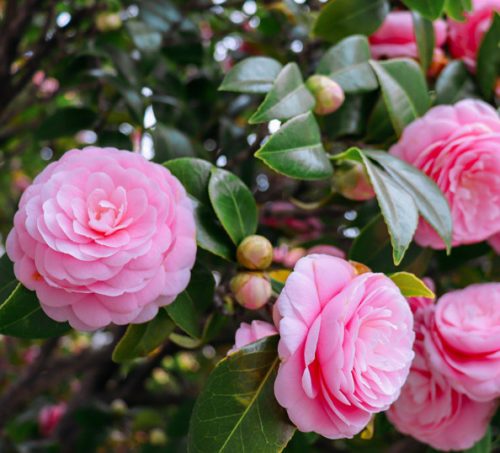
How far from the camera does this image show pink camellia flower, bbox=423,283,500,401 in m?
0.59

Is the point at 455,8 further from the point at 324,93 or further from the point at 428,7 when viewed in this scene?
the point at 324,93

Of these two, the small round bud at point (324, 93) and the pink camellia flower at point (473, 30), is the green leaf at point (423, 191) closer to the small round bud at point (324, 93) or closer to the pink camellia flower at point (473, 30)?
the small round bud at point (324, 93)

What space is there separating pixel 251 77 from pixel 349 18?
191 millimetres

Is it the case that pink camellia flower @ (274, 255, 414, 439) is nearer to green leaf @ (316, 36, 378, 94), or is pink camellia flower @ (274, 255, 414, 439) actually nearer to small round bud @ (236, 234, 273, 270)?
small round bud @ (236, 234, 273, 270)

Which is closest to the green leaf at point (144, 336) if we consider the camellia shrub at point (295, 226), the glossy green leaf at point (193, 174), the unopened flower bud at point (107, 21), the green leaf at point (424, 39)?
the camellia shrub at point (295, 226)

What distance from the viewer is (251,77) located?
65 cm

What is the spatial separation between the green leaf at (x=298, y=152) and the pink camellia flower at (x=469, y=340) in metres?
0.18

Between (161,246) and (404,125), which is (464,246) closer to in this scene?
(404,125)

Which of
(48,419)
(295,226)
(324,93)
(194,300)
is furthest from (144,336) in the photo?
(48,419)

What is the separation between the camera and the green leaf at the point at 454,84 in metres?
0.77

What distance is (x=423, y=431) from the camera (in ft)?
2.16

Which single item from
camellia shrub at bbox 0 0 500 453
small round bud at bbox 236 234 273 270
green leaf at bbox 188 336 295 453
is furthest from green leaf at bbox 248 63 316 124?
green leaf at bbox 188 336 295 453

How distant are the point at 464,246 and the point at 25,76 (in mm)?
656

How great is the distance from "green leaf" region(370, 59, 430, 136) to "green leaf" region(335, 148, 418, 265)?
0.41 feet
